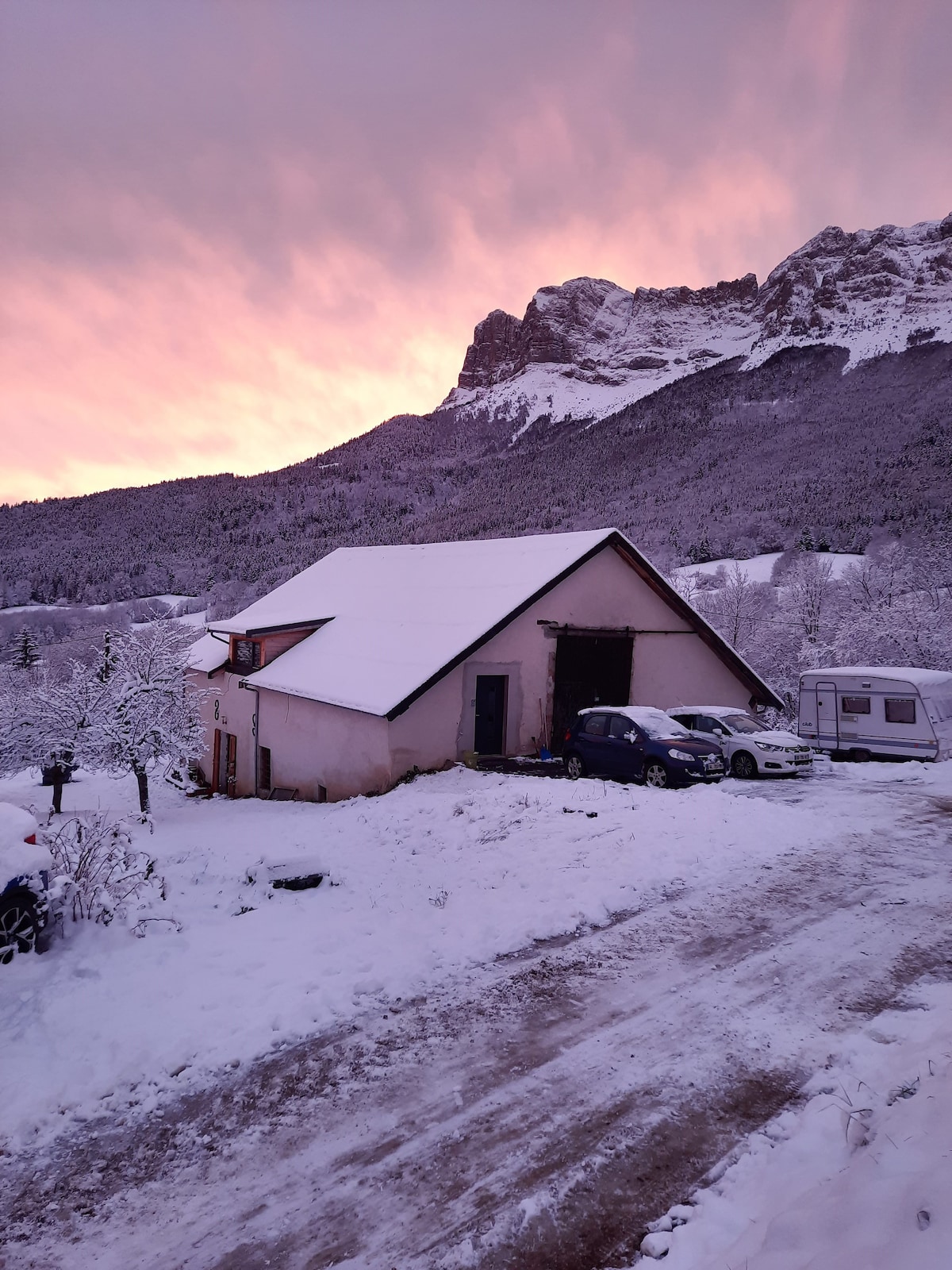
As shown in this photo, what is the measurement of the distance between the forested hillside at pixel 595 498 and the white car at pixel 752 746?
249 feet

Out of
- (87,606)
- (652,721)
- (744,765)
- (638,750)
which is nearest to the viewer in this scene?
(638,750)

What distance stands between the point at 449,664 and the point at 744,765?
8.08 m

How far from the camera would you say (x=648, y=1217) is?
3.71 meters

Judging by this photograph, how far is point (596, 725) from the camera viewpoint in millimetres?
17484

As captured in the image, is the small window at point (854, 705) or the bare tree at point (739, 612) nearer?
the small window at point (854, 705)

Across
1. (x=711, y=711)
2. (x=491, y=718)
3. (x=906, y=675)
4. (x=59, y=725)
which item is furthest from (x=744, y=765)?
(x=59, y=725)

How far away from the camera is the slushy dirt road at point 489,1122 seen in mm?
3619

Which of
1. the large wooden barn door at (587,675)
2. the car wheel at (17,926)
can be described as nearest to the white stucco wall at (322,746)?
the large wooden barn door at (587,675)

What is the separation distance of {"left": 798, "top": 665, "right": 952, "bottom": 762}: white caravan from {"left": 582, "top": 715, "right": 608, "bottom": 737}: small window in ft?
29.8

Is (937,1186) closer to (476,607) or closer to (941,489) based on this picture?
(476,607)

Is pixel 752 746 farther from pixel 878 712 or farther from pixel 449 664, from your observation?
pixel 449 664

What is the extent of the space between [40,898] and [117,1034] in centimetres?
198

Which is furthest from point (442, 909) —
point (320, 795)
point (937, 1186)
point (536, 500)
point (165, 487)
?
point (165, 487)

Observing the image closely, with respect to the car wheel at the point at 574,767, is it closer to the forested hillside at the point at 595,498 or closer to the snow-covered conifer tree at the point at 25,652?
the snow-covered conifer tree at the point at 25,652
